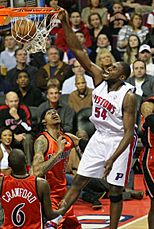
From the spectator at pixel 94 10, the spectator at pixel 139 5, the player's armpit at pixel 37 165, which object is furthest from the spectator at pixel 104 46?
the player's armpit at pixel 37 165

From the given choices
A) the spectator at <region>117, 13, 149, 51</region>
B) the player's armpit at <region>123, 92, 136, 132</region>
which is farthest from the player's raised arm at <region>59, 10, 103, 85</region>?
the spectator at <region>117, 13, 149, 51</region>

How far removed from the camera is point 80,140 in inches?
353

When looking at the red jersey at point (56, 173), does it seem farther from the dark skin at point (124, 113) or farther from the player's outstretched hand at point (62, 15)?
the player's outstretched hand at point (62, 15)

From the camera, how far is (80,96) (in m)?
12.7

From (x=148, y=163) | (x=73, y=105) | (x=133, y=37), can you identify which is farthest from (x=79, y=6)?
(x=148, y=163)

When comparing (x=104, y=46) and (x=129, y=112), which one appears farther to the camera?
(x=104, y=46)

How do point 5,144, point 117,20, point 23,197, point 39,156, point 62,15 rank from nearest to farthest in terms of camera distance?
1. point 23,197
2. point 39,156
3. point 62,15
4. point 5,144
5. point 117,20

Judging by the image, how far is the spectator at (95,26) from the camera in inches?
594

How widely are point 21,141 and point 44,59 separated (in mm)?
3043

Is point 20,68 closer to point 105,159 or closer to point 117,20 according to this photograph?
point 117,20

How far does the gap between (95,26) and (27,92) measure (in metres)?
2.96

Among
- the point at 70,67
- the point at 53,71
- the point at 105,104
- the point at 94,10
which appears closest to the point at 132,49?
the point at 70,67

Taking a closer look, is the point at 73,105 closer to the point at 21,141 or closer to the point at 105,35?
the point at 21,141

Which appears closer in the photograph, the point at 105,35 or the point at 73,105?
the point at 73,105
